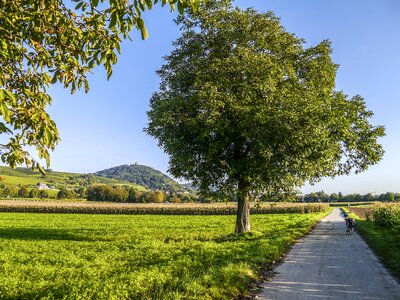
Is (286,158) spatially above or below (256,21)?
below

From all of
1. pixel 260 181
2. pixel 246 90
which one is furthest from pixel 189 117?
pixel 260 181

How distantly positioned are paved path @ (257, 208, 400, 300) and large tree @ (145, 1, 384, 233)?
6.95m

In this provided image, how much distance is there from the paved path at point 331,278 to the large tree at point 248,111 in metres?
6.95

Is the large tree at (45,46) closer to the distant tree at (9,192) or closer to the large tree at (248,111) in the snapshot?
the large tree at (248,111)

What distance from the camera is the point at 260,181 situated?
80.2ft

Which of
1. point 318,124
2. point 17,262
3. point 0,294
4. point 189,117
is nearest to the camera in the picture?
point 0,294

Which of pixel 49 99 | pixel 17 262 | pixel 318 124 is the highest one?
pixel 318 124

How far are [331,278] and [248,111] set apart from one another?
1233cm

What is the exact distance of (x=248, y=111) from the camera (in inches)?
896

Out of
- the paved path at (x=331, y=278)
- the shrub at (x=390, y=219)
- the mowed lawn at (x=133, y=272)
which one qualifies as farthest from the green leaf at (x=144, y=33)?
the shrub at (x=390, y=219)

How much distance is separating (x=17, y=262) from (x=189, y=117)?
1382cm

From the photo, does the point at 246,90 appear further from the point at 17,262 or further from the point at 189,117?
the point at 17,262

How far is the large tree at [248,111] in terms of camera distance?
23.2 meters

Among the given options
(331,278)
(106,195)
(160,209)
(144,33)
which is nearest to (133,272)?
(331,278)
